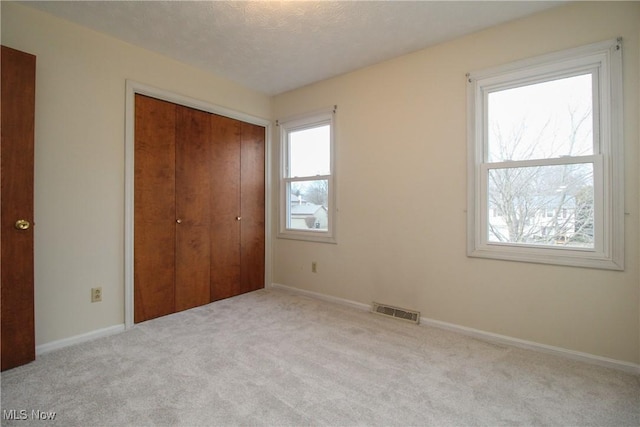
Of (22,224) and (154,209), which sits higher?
(154,209)

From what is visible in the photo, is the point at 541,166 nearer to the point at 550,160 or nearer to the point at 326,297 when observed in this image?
the point at 550,160

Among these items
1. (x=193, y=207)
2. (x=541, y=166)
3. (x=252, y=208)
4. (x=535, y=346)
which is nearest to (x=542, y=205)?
(x=541, y=166)

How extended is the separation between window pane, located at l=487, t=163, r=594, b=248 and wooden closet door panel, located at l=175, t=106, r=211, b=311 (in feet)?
9.30

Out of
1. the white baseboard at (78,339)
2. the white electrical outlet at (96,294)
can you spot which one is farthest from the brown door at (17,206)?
the white electrical outlet at (96,294)

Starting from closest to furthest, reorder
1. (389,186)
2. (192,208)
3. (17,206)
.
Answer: (17,206) < (389,186) < (192,208)

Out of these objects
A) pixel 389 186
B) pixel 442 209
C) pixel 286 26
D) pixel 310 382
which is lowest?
pixel 310 382

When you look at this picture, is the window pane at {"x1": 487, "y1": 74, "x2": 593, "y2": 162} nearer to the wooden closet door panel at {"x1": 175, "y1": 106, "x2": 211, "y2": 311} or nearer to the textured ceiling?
the textured ceiling

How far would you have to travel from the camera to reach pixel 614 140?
2.00 m

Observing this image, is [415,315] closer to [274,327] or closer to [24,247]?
[274,327]

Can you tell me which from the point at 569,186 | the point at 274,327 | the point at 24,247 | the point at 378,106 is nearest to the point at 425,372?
the point at 274,327

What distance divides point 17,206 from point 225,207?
1789mm

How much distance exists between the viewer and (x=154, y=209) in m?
2.90

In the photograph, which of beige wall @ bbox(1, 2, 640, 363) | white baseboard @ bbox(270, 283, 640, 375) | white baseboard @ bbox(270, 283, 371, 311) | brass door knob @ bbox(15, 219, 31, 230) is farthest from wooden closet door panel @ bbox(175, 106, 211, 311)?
white baseboard @ bbox(270, 283, 640, 375)

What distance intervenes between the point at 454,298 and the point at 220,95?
3.24m
